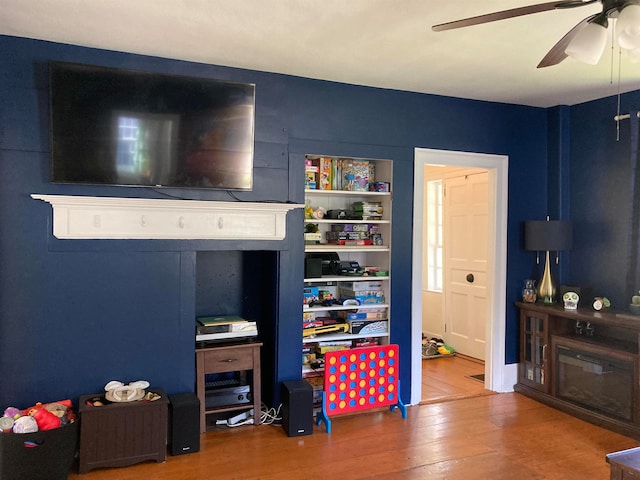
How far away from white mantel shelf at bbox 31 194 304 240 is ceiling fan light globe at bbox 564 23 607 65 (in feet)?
6.89

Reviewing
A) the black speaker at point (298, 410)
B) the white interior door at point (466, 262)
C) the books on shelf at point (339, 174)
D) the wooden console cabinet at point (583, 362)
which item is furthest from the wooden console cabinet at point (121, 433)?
the white interior door at point (466, 262)

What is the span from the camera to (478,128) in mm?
4418

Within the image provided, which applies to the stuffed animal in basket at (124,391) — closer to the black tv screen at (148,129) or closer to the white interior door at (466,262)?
the black tv screen at (148,129)

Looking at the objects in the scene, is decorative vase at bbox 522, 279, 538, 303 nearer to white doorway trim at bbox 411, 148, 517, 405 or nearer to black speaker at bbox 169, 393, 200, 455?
white doorway trim at bbox 411, 148, 517, 405

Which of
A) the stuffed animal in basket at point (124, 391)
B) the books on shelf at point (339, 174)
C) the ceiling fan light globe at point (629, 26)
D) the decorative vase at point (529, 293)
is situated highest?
the ceiling fan light globe at point (629, 26)

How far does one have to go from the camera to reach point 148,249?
3.38 meters

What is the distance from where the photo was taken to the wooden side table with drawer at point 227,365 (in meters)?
3.53

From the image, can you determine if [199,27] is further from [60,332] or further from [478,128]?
[478,128]

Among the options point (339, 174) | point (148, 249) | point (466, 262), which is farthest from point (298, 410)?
point (466, 262)

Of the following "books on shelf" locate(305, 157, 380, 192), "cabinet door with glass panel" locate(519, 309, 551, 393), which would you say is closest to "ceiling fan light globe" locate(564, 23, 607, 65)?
"books on shelf" locate(305, 157, 380, 192)

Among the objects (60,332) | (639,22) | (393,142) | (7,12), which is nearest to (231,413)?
(60,332)

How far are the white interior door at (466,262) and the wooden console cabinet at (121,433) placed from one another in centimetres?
352

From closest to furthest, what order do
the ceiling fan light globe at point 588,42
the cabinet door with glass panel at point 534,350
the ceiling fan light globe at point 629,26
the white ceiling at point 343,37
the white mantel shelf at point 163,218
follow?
1. the ceiling fan light globe at point 629,26
2. the ceiling fan light globe at point 588,42
3. the white ceiling at point 343,37
4. the white mantel shelf at point 163,218
5. the cabinet door with glass panel at point 534,350

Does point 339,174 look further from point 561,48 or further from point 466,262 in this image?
point 466,262
